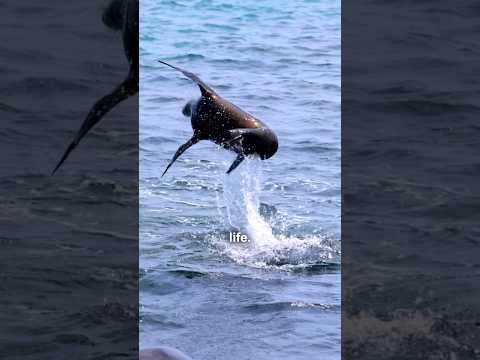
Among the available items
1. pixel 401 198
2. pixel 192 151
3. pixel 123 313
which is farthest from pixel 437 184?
pixel 192 151

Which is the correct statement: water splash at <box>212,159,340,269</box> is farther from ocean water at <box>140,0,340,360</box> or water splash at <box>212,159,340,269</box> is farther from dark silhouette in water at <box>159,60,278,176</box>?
dark silhouette in water at <box>159,60,278,176</box>

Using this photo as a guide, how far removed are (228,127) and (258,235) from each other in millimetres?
1428

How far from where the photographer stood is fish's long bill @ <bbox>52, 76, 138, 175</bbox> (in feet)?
18.8

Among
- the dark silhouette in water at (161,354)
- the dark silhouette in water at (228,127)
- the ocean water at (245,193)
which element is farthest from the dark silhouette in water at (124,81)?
the dark silhouette in water at (228,127)

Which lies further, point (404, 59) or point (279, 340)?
point (279, 340)

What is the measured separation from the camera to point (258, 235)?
9852 mm

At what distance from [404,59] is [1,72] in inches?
93.3

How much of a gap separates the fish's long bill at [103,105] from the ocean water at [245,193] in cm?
229

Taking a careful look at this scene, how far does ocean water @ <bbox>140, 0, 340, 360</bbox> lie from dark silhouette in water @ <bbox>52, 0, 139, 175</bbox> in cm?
231

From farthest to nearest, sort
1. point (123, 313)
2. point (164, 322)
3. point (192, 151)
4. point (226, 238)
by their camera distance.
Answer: point (192, 151) < point (226, 238) < point (164, 322) < point (123, 313)

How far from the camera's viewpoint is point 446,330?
6020mm

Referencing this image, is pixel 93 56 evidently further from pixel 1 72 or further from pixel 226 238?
pixel 226 238

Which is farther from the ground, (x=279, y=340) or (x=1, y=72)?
(x=1, y=72)

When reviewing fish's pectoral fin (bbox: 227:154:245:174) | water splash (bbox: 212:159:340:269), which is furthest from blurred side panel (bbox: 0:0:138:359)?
water splash (bbox: 212:159:340:269)
